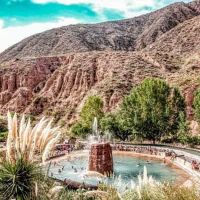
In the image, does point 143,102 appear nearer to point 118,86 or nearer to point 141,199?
point 118,86

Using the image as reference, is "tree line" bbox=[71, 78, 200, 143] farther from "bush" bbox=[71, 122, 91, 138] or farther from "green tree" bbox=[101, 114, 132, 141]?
"bush" bbox=[71, 122, 91, 138]

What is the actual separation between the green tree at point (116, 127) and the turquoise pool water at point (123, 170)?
16.5 m

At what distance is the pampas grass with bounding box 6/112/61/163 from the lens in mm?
10871

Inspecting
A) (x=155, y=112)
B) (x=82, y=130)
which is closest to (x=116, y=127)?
(x=82, y=130)

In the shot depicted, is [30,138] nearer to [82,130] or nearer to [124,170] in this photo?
[124,170]

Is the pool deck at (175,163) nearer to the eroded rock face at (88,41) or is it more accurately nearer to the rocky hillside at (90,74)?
the rocky hillside at (90,74)

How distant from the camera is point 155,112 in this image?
69375mm

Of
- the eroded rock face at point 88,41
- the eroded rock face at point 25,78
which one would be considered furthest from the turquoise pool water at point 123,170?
the eroded rock face at point 88,41

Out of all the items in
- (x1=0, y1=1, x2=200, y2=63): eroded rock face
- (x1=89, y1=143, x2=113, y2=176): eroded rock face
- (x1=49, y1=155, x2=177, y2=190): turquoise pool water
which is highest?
(x1=0, y1=1, x2=200, y2=63): eroded rock face

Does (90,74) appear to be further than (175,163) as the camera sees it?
Yes

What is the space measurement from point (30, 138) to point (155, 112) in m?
59.3

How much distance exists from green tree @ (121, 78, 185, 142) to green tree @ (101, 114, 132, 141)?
3.21 metres

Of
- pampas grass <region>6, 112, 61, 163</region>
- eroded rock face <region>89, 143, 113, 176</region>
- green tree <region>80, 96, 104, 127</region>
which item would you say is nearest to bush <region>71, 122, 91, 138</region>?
green tree <region>80, 96, 104, 127</region>

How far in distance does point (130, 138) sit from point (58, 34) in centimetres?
12647
